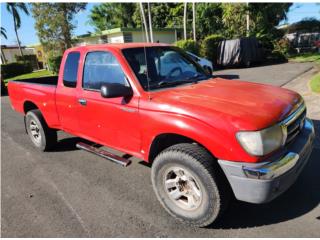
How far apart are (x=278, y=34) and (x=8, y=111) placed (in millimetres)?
23992

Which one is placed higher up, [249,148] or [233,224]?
[249,148]

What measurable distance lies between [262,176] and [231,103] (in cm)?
79

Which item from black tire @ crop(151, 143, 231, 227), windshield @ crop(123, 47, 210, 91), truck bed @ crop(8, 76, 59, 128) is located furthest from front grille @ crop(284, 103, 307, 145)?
truck bed @ crop(8, 76, 59, 128)

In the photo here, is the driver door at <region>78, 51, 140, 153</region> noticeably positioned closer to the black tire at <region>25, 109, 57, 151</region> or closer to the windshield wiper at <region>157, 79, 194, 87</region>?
the windshield wiper at <region>157, 79, 194, 87</region>

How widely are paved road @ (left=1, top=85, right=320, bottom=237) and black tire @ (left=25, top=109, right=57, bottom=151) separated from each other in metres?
0.60

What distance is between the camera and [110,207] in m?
3.35

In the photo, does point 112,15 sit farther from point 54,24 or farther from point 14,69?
point 54,24

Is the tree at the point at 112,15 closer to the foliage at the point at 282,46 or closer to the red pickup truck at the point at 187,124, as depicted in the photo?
the foliage at the point at 282,46

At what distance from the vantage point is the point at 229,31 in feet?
93.7

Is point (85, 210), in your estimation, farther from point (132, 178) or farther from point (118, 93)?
point (118, 93)

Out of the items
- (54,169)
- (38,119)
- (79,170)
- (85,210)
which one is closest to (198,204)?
(85,210)

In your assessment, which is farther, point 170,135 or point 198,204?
point 170,135

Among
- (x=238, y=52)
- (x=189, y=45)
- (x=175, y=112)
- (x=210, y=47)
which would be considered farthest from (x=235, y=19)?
(x=175, y=112)

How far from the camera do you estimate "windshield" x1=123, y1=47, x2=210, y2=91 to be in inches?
137
